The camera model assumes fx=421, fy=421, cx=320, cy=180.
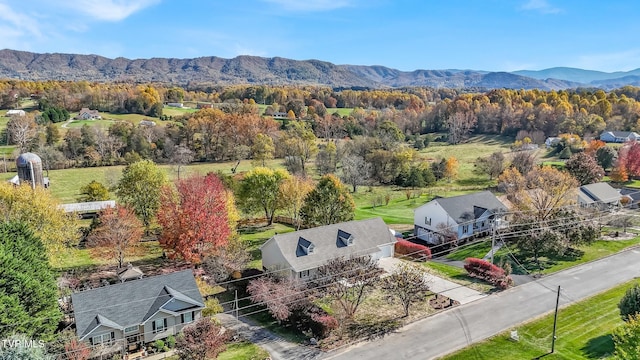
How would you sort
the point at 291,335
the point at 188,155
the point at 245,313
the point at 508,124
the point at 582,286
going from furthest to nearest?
the point at 508,124
the point at 188,155
the point at 582,286
the point at 245,313
the point at 291,335

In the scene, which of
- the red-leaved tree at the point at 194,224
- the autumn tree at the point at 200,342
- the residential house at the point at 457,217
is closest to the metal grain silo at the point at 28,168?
the red-leaved tree at the point at 194,224

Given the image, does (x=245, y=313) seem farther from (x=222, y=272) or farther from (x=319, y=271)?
(x=319, y=271)

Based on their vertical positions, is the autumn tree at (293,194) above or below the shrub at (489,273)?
above

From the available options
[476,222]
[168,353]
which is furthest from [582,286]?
[168,353]

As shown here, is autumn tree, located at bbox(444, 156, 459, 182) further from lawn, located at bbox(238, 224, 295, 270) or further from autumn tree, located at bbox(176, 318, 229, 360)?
autumn tree, located at bbox(176, 318, 229, 360)

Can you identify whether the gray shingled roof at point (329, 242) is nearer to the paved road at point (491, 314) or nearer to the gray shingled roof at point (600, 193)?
the paved road at point (491, 314)

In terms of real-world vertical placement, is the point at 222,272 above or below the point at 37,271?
below

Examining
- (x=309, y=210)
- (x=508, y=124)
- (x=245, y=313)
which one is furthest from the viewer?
(x=508, y=124)
